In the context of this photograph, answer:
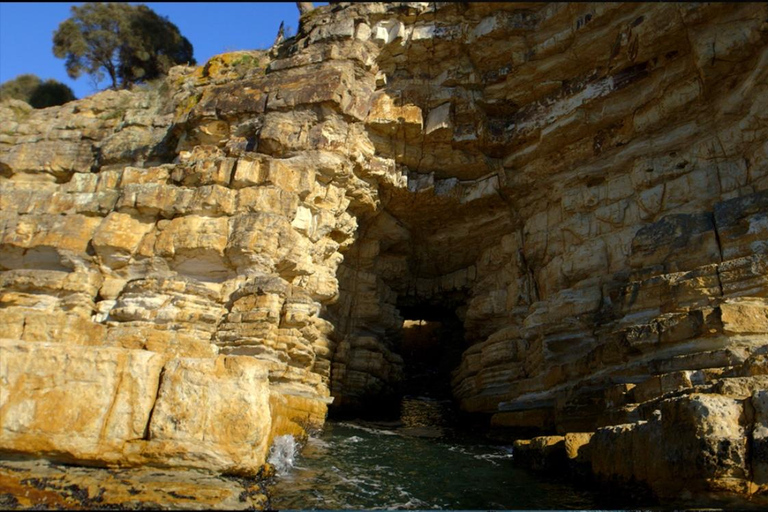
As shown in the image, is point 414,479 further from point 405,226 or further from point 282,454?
point 405,226

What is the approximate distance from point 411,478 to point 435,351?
15.0 metres

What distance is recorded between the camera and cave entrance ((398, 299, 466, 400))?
68.4 ft

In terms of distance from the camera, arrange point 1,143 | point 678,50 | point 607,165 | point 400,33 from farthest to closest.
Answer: point 1,143 → point 400,33 → point 607,165 → point 678,50

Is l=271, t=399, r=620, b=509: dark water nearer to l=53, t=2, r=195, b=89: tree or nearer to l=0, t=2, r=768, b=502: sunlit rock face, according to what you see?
l=0, t=2, r=768, b=502: sunlit rock face

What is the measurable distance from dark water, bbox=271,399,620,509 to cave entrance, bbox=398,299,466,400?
7196 millimetres

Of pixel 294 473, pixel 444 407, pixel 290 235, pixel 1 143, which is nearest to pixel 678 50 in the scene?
pixel 290 235

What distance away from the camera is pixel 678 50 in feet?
47.5

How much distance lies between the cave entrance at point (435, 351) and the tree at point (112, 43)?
54.1 ft

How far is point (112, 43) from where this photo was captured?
26469 millimetres

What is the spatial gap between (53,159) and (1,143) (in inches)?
83.4

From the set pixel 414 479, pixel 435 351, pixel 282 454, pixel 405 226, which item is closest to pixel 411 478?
pixel 414 479

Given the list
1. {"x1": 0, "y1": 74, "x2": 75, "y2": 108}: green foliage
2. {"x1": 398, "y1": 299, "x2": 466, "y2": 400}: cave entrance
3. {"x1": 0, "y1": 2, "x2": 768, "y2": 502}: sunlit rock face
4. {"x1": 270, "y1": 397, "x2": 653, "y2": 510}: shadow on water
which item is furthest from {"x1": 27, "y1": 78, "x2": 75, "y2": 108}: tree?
{"x1": 270, "y1": 397, "x2": 653, "y2": 510}: shadow on water

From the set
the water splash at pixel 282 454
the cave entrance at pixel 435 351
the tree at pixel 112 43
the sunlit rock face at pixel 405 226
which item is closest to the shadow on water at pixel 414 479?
the water splash at pixel 282 454

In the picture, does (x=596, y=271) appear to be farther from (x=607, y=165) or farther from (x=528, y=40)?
(x=528, y=40)
